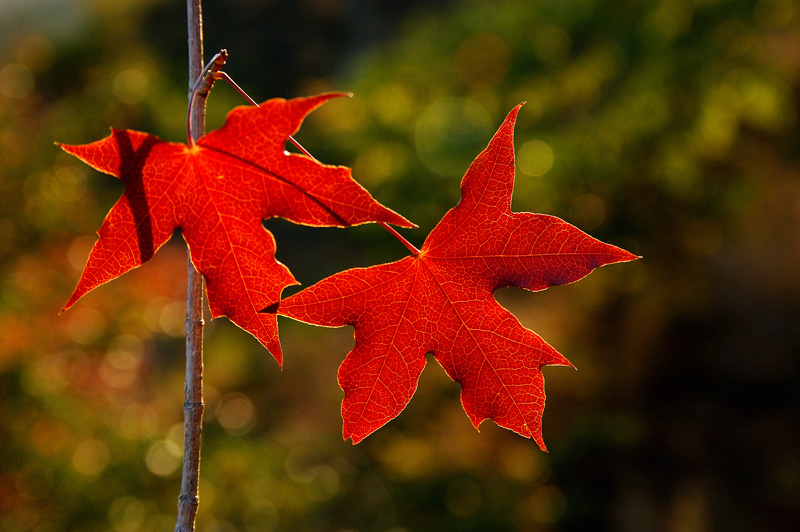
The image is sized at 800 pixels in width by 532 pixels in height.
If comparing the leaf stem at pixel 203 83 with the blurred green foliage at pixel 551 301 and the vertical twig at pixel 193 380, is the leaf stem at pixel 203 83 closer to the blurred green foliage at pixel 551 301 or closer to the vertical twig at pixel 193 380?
the vertical twig at pixel 193 380

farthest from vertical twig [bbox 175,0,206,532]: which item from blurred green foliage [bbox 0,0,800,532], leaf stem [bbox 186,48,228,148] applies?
blurred green foliage [bbox 0,0,800,532]

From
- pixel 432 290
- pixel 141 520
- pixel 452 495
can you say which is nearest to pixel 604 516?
pixel 452 495

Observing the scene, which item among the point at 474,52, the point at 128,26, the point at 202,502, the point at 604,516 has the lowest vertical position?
the point at 604,516

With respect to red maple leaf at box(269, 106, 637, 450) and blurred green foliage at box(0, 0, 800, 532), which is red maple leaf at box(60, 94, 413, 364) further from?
blurred green foliage at box(0, 0, 800, 532)

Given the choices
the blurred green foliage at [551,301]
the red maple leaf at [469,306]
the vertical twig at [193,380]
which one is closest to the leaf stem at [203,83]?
the vertical twig at [193,380]

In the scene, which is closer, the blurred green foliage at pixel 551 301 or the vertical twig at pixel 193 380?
the vertical twig at pixel 193 380

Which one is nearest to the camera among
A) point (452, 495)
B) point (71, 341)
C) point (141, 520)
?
point (141, 520)

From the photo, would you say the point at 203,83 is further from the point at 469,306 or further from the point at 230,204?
the point at 469,306

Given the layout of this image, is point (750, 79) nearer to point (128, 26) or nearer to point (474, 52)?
point (474, 52)
